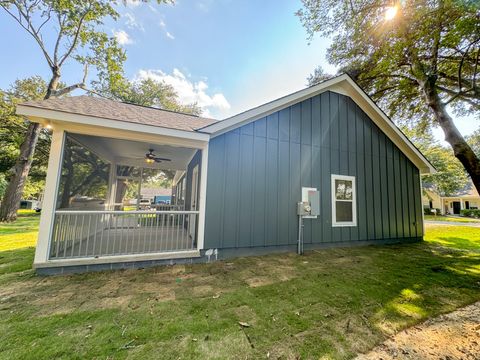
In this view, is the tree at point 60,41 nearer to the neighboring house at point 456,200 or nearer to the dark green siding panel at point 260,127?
the dark green siding panel at point 260,127

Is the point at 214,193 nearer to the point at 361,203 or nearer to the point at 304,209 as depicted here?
the point at 304,209

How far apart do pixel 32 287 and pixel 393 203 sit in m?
9.30

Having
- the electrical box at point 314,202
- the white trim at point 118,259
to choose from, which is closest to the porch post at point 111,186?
the white trim at point 118,259

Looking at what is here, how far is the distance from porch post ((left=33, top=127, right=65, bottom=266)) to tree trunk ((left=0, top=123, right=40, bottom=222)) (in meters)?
10.2

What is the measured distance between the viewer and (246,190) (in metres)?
4.87

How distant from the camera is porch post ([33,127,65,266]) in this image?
341 centimetres

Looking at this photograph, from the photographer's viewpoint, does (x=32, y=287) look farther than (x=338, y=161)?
No

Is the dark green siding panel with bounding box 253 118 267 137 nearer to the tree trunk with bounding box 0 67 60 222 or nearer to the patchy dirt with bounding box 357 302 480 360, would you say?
the patchy dirt with bounding box 357 302 480 360

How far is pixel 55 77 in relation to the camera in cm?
1133

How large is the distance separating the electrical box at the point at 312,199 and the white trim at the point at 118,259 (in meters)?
3.15

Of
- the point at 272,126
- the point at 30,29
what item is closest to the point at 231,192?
the point at 272,126

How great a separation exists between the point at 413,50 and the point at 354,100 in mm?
2496

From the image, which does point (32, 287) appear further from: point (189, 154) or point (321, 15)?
point (321, 15)

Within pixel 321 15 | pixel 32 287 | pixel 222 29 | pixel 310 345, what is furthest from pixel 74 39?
pixel 310 345
